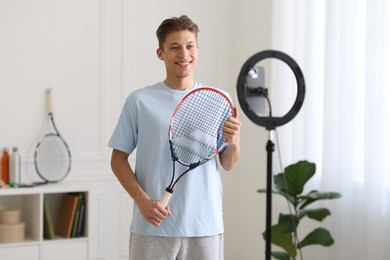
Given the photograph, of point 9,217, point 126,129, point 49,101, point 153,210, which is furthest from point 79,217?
point 153,210

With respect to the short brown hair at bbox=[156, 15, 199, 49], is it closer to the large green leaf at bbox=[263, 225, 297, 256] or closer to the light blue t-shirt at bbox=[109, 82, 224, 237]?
the light blue t-shirt at bbox=[109, 82, 224, 237]

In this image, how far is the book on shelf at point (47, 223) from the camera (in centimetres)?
396

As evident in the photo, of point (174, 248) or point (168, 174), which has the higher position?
point (168, 174)

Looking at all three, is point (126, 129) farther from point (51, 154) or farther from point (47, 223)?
point (51, 154)

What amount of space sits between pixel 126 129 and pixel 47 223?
1.96 meters

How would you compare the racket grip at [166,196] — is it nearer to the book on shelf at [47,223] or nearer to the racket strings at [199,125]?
the racket strings at [199,125]

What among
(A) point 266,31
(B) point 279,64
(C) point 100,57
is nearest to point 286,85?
(B) point 279,64

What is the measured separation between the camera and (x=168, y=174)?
2137 millimetres

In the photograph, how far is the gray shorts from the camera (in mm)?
2115

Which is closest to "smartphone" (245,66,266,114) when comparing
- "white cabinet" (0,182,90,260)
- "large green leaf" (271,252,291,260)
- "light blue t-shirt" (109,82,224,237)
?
"light blue t-shirt" (109,82,224,237)

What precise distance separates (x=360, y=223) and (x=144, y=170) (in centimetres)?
191

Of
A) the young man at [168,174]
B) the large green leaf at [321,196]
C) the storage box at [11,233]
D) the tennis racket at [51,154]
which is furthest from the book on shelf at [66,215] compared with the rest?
the young man at [168,174]

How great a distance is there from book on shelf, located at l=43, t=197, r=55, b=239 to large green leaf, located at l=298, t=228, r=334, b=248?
1424 mm

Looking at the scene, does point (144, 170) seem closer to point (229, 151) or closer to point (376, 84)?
point (229, 151)
